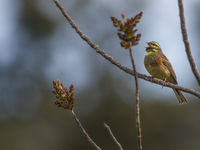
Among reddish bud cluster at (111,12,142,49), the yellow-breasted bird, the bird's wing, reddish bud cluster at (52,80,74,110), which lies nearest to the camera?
reddish bud cluster at (111,12,142,49)

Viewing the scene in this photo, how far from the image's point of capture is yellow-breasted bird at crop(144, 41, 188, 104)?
6.65m

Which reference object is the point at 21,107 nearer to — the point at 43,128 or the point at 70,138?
the point at 43,128

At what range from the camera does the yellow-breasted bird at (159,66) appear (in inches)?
262

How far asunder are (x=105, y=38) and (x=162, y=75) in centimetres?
2079

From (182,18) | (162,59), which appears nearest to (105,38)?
(162,59)

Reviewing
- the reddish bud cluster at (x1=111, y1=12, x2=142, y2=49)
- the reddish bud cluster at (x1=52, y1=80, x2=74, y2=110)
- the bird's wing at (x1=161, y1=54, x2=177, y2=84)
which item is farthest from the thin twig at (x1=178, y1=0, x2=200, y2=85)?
the bird's wing at (x1=161, y1=54, x2=177, y2=84)

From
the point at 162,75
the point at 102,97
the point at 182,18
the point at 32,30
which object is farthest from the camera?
the point at 32,30

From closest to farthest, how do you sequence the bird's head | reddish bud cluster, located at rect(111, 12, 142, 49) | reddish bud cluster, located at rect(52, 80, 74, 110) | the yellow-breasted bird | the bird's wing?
reddish bud cluster, located at rect(111, 12, 142, 49) → reddish bud cluster, located at rect(52, 80, 74, 110) → the yellow-breasted bird → the bird's wing → the bird's head

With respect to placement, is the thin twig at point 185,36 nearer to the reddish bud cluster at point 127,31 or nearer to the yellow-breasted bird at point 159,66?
the reddish bud cluster at point 127,31

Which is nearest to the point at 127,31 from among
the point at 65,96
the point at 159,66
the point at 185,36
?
the point at 185,36

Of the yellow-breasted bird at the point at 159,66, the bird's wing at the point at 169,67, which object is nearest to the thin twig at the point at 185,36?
the yellow-breasted bird at the point at 159,66

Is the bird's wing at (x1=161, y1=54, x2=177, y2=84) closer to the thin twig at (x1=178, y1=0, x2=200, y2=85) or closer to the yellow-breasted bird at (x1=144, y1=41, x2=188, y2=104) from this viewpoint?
the yellow-breasted bird at (x1=144, y1=41, x2=188, y2=104)

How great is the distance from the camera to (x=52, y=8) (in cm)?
2977

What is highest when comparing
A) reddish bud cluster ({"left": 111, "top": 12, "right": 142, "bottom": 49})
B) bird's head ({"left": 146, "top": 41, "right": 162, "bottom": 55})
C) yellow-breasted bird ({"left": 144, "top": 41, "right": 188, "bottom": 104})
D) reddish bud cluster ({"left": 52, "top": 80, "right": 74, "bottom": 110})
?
bird's head ({"left": 146, "top": 41, "right": 162, "bottom": 55})
